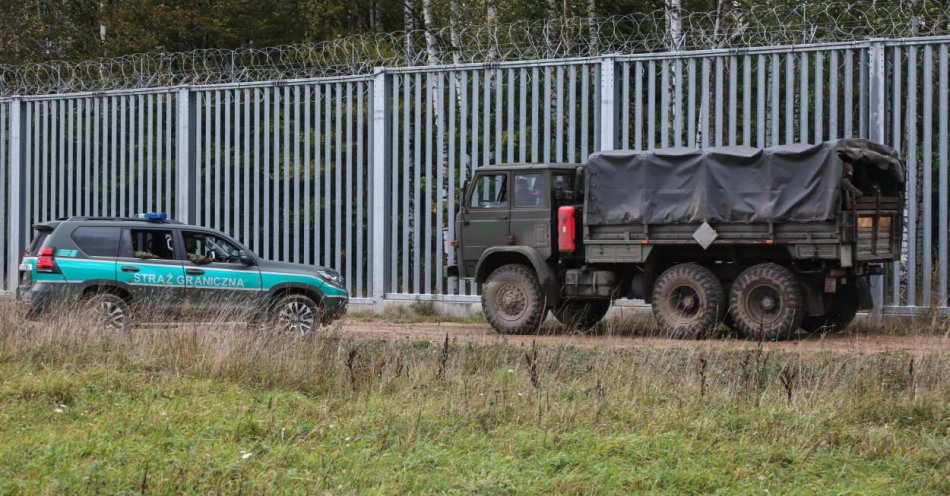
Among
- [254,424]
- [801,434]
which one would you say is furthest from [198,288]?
[801,434]

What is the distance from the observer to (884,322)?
55.1 feet

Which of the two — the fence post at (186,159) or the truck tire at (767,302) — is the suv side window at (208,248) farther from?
the fence post at (186,159)

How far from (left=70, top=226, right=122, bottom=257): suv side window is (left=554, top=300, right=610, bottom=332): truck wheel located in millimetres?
6006

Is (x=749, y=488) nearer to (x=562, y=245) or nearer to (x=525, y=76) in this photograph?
(x=562, y=245)

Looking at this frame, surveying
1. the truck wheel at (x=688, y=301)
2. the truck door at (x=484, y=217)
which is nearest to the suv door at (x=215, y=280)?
the truck door at (x=484, y=217)

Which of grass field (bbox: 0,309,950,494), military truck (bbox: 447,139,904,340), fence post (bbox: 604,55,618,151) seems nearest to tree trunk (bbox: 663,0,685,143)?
fence post (bbox: 604,55,618,151)

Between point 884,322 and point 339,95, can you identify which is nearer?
point 884,322

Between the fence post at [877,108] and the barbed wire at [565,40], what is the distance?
0.33 m

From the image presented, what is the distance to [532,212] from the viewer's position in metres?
16.6

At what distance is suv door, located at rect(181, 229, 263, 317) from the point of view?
Result: 15.3 m

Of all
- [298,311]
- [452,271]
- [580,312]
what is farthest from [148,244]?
[580,312]

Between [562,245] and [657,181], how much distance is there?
153 centimetres

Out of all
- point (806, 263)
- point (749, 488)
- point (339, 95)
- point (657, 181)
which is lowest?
point (749, 488)

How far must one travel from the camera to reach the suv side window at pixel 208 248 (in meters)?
15.6
